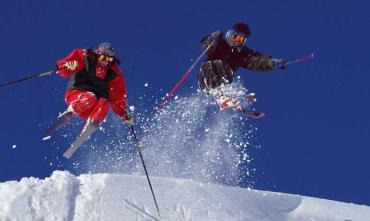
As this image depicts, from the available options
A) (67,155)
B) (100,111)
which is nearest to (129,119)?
(100,111)

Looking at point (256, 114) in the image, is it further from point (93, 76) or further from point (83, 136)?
point (83, 136)

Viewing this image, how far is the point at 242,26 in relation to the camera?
10203mm

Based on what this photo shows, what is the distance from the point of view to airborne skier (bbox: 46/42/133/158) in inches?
356

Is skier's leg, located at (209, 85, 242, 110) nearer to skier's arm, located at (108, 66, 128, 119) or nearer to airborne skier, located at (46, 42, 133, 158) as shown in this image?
skier's arm, located at (108, 66, 128, 119)

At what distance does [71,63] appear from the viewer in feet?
29.7

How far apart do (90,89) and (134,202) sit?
2088 millimetres

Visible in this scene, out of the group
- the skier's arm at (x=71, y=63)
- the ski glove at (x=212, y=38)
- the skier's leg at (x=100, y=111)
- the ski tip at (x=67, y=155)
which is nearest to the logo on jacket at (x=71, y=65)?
the skier's arm at (x=71, y=63)

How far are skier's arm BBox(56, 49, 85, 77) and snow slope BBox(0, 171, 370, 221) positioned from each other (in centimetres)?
158

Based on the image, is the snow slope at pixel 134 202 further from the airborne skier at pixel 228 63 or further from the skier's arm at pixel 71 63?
the airborne skier at pixel 228 63

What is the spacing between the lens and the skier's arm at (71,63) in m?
9.03

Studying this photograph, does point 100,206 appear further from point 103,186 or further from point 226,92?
point 226,92

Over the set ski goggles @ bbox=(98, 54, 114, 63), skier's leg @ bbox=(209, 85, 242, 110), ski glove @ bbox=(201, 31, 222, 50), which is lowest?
ski goggles @ bbox=(98, 54, 114, 63)

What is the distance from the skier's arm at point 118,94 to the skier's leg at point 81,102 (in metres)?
0.31

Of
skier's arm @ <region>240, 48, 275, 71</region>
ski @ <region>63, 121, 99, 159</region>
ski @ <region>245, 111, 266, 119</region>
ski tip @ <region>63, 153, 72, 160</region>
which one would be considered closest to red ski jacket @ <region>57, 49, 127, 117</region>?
ski @ <region>63, 121, 99, 159</region>
